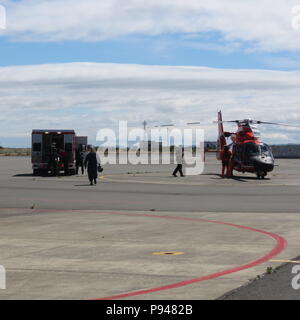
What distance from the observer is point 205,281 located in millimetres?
9492

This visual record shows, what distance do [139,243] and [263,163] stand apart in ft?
86.8

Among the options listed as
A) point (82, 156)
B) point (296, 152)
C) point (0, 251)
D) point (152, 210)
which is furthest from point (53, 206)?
point (296, 152)

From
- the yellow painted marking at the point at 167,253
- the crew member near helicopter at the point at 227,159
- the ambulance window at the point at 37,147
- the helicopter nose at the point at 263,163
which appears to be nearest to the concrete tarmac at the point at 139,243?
the yellow painted marking at the point at 167,253

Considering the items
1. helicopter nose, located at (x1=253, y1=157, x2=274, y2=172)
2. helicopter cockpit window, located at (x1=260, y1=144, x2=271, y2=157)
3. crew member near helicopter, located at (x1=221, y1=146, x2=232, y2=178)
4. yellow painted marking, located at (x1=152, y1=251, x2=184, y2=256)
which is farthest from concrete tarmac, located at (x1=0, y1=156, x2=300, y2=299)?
crew member near helicopter, located at (x1=221, y1=146, x2=232, y2=178)

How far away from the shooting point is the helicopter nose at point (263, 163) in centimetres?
3878

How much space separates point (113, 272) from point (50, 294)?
1.72 meters

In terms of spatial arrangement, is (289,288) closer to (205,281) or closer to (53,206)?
(205,281)

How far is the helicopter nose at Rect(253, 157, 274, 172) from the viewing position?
38781 mm

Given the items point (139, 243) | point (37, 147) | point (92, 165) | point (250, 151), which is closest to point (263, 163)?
point (250, 151)

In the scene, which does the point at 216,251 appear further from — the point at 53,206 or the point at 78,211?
the point at 53,206

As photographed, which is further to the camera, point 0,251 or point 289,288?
point 0,251

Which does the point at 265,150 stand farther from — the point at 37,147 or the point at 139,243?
the point at 139,243
